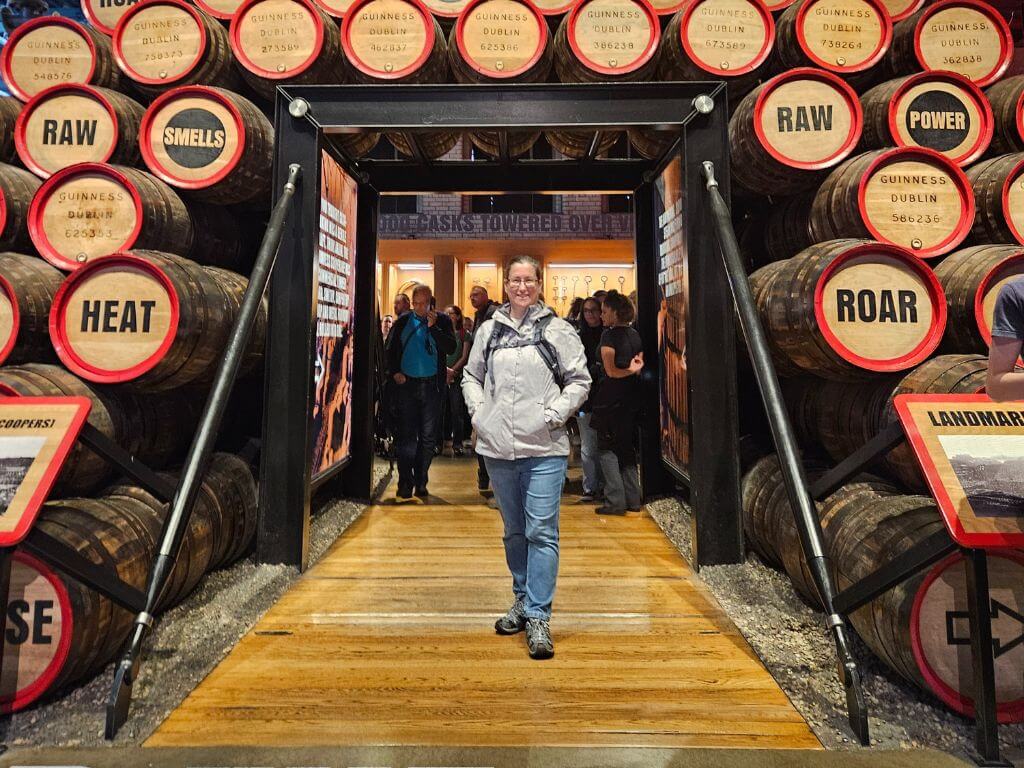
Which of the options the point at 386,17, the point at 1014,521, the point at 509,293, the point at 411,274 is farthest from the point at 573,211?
the point at 1014,521

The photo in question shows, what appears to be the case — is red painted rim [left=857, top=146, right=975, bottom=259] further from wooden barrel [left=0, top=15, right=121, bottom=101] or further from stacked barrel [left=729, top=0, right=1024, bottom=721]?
wooden barrel [left=0, top=15, right=121, bottom=101]

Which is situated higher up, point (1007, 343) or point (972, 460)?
point (1007, 343)

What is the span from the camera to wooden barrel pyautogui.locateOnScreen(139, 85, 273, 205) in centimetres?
331

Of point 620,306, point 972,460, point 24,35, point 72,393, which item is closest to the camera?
point 972,460

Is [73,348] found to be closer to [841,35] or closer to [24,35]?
[24,35]

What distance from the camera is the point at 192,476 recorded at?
2178 mm

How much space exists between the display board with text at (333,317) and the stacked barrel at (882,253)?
2.52 metres

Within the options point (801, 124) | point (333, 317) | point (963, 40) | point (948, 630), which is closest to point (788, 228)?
point (801, 124)

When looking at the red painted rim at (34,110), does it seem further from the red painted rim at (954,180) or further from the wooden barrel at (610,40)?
the red painted rim at (954,180)

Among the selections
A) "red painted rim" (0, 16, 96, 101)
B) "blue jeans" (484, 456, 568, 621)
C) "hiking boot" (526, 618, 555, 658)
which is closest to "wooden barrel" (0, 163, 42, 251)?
"red painted rim" (0, 16, 96, 101)

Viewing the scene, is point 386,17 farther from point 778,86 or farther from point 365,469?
point 365,469

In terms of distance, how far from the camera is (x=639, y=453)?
4750 mm

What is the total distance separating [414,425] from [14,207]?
2.75 m

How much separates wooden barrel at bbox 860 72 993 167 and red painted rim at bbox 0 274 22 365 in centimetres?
462
